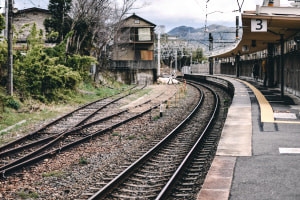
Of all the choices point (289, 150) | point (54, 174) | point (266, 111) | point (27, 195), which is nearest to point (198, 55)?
point (266, 111)

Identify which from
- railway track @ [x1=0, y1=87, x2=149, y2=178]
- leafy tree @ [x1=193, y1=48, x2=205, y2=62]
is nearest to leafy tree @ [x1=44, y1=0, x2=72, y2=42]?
railway track @ [x1=0, y1=87, x2=149, y2=178]

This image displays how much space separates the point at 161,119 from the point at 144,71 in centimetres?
3051

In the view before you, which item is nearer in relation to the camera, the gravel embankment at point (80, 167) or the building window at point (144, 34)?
the gravel embankment at point (80, 167)

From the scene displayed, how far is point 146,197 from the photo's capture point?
7371mm

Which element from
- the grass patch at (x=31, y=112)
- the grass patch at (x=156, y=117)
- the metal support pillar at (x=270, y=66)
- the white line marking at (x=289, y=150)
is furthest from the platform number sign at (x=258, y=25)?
the metal support pillar at (x=270, y=66)

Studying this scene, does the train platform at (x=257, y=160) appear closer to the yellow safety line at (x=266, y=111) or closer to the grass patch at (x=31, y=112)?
the yellow safety line at (x=266, y=111)

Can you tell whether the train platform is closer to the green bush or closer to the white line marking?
the white line marking

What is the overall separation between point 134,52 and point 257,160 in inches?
2135

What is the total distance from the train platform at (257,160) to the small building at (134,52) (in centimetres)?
3212

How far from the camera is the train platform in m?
6.66

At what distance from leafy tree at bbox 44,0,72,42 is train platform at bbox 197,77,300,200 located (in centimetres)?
2049

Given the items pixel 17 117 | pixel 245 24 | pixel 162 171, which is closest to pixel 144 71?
pixel 245 24

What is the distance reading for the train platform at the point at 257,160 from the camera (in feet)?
21.8

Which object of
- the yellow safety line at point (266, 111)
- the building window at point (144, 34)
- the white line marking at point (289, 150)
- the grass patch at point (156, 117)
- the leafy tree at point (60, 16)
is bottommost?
the grass patch at point (156, 117)
